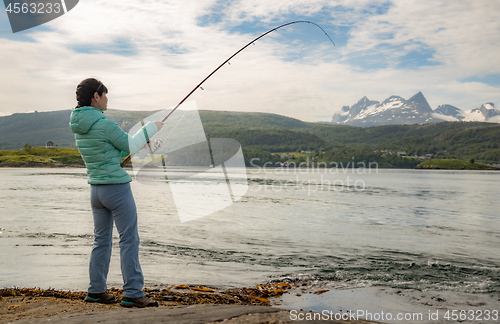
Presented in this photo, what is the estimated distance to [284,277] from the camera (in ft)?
22.9

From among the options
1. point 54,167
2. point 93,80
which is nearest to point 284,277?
point 93,80

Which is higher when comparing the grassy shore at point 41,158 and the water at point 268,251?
the water at point 268,251

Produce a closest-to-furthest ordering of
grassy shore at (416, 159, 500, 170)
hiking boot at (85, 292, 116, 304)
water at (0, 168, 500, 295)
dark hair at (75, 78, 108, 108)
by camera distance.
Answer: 1. dark hair at (75, 78, 108, 108)
2. hiking boot at (85, 292, 116, 304)
3. water at (0, 168, 500, 295)
4. grassy shore at (416, 159, 500, 170)

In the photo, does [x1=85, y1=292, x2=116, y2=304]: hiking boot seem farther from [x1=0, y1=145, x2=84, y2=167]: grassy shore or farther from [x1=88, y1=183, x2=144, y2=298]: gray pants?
[x1=0, y1=145, x2=84, y2=167]: grassy shore

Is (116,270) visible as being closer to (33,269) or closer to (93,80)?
(33,269)

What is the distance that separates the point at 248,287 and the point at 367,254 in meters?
4.89

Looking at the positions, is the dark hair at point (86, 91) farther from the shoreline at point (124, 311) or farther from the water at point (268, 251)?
the water at point (268, 251)

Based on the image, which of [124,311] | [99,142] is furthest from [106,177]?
[124,311]

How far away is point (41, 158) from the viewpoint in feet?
361

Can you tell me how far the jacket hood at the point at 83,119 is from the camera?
12.8ft

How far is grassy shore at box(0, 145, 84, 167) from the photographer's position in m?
103

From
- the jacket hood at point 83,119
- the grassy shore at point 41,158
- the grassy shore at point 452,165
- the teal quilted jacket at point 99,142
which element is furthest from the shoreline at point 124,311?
the grassy shore at point 452,165

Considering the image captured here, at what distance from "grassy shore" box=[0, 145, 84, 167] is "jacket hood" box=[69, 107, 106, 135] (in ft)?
385

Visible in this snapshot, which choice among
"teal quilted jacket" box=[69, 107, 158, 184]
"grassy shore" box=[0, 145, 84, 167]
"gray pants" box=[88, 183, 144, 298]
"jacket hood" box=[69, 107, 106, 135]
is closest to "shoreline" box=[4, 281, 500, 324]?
"gray pants" box=[88, 183, 144, 298]
